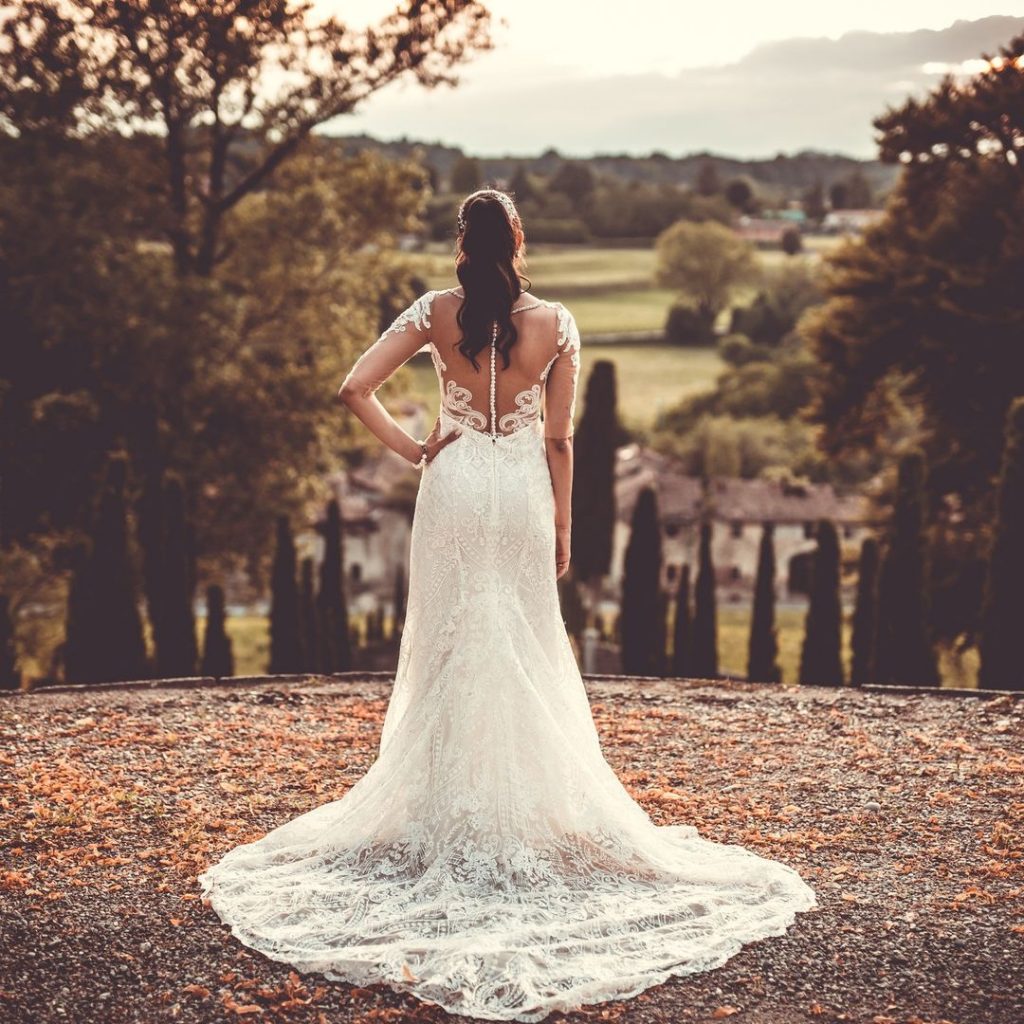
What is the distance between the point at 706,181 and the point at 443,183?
35.5 m

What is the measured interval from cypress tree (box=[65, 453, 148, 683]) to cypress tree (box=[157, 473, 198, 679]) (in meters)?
1.09

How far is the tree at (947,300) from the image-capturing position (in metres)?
20.1

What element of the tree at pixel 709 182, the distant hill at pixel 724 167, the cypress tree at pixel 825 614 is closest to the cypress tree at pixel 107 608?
the cypress tree at pixel 825 614

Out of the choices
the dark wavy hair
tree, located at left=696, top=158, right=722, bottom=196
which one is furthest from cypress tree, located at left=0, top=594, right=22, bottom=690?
tree, located at left=696, top=158, right=722, bottom=196

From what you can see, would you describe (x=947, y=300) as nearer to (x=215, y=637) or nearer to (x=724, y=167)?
(x=215, y=637)

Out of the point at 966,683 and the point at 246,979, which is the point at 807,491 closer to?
the point at 966,683

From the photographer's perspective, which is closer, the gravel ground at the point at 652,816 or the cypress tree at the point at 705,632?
the gravel ground at the point at 652,816

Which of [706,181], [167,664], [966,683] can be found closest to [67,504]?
[167,664]

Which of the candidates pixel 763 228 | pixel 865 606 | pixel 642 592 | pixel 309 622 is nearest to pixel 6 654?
pixel 309 622

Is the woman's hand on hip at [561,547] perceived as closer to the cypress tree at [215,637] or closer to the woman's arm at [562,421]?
the woman's arm at [562,421]

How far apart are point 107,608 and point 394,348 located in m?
9.37

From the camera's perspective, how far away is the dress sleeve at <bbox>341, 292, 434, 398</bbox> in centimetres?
535

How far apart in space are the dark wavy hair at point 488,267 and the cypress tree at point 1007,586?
9.32m

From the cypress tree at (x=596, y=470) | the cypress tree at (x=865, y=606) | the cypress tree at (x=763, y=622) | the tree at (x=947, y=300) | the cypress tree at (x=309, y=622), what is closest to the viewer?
the cypress tree at (x=865, y=606)
